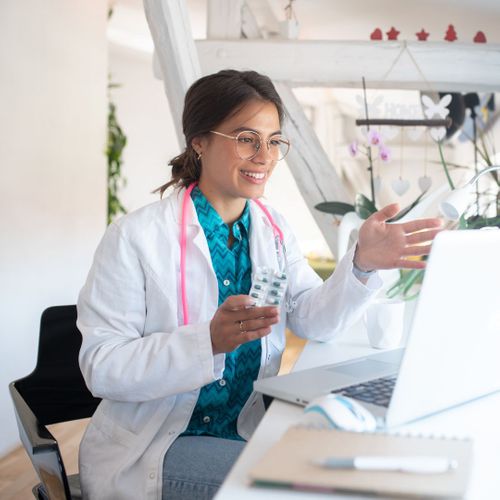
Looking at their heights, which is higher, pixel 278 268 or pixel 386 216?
pixel 386 216

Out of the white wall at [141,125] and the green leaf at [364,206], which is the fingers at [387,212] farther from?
the white wall at [141,125]

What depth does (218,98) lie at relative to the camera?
1.67 meters

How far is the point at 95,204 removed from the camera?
14.1 feet

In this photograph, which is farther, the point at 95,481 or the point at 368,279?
the point at 368,279

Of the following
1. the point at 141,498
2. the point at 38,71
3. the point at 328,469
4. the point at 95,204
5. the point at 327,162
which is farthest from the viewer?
the point at 95,204

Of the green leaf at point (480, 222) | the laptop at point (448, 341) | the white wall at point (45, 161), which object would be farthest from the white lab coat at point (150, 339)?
the white wall at point (45, 161)

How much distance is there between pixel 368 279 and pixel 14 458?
2.26 m

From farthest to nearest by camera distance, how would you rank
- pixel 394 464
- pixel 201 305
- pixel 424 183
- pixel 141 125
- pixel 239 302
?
pixel 141 125 < pixel 424 183 < pixel 201 305 < pixel 239 302 < pixel 394 464

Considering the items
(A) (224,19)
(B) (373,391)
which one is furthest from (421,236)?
(A) (224,19)

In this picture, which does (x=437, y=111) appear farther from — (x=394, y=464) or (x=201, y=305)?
(x=394, y=464)

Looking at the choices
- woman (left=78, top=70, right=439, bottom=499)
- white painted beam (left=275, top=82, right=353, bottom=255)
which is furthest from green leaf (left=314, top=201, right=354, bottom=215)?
woman (left=78, top=70, right=439, bottom=499)

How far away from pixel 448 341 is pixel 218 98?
866 millimetres

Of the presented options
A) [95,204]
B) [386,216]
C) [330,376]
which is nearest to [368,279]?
[386,216]

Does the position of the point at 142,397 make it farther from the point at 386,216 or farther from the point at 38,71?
the point at 38,71
